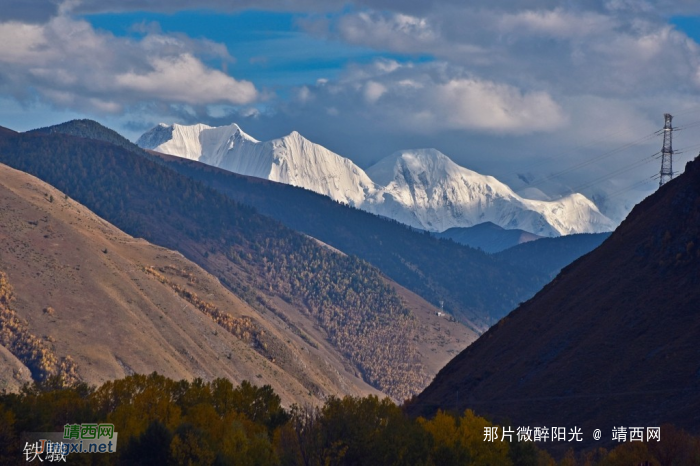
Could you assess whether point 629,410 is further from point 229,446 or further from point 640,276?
point 229,446

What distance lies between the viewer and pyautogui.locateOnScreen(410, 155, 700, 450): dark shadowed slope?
101750 millimetres

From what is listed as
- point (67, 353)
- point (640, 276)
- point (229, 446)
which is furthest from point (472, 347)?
point (67, 353)

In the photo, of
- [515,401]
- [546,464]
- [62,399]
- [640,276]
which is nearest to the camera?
[546,464]

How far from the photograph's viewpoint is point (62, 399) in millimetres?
98500

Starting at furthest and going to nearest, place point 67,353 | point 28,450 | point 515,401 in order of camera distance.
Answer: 1. point 67,353
2. point 515,401
3. point 28,450

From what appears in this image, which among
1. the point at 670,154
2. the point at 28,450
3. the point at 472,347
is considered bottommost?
the point at 28,450

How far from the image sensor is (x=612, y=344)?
112m

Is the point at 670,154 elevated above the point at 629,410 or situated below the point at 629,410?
above

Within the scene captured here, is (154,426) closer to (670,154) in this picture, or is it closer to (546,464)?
(546,464)

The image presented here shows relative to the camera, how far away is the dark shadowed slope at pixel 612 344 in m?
102

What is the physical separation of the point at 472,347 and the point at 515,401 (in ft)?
105

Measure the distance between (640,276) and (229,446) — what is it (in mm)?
57013

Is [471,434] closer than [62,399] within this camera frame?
Yes

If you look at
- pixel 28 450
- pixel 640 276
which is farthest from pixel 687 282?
pixel 28 450
